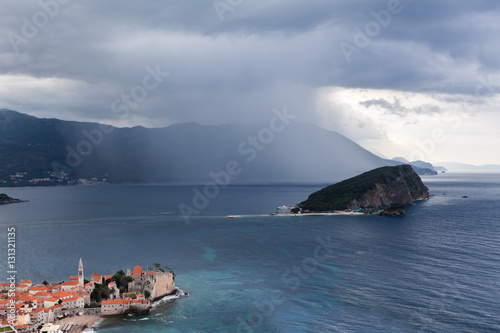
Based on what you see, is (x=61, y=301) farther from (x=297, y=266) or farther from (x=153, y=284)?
(x=297, y=266)

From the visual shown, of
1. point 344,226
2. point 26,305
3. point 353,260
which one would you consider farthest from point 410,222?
point 26,305

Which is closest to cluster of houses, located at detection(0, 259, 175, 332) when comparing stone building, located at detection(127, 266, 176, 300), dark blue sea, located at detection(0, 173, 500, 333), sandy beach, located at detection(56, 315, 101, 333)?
stone building, located at detection(127, 266, 176, 300)

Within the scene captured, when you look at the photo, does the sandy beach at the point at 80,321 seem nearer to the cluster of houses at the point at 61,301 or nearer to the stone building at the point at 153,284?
the cluster of houses at the point at 61,301

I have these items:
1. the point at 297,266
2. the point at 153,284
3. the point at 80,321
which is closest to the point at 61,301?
the point at 80,321

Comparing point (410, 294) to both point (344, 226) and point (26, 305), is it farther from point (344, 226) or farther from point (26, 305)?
point (344, 226)

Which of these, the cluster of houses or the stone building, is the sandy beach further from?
the stone building

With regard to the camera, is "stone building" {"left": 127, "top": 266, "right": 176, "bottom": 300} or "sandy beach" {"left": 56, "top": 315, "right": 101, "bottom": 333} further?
"stone building" {"left": 127, "top": 266, "right": 176, "bottom": 300}
